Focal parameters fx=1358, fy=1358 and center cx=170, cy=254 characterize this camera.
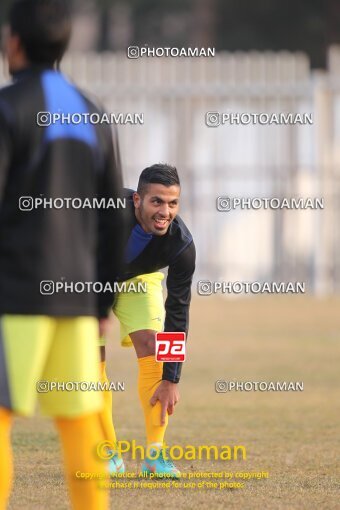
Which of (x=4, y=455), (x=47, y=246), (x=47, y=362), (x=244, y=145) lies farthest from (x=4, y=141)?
(x=244, y=145)

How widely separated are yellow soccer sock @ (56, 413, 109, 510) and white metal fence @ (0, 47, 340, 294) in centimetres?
1680

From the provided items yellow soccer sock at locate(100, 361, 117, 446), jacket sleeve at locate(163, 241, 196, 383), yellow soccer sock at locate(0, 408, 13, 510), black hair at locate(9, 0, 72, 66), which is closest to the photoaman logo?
jacket sleeve at locate(163, 241, 196, 383)

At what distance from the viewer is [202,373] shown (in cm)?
1228

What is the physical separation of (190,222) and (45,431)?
13.1 m

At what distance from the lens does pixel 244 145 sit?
2155cm

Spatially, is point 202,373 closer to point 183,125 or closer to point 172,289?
point 172,289

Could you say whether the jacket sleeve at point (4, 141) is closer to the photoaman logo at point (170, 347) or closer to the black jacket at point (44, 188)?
the black jacket at point (44, 188)

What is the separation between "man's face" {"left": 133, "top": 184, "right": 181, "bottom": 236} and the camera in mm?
6552

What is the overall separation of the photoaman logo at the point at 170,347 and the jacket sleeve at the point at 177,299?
0.03 metres

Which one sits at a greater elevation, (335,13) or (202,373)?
(335,13)

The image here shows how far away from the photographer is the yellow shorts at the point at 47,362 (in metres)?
4.16

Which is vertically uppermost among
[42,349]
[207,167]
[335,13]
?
[335,13]

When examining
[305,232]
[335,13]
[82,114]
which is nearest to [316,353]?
[305,232]

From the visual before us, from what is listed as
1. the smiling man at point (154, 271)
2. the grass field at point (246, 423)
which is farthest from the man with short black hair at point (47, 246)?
the smiling man at point (154, 271)
